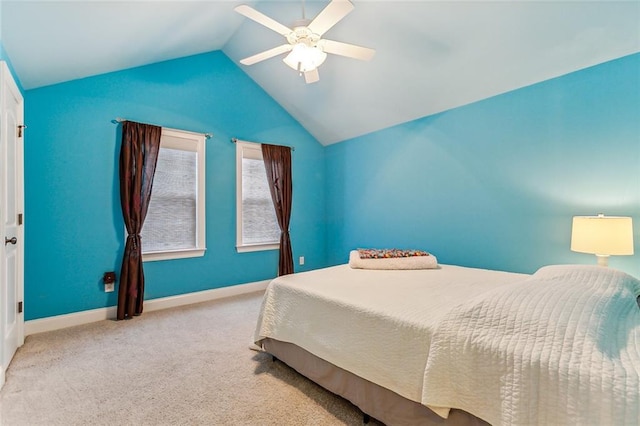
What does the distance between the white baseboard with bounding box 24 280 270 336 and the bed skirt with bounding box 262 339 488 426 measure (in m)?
1.96

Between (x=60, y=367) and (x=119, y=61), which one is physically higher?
(x=119, y=61)

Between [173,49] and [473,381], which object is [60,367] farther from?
[173,49]

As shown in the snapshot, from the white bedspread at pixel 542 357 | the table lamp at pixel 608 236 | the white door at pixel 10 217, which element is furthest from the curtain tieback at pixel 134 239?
the table lamp at pixel 608 236

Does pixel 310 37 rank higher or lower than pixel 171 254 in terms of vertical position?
higher

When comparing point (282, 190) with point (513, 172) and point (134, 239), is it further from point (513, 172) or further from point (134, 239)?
point (513, 172)

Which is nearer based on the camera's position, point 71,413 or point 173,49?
point 71,413

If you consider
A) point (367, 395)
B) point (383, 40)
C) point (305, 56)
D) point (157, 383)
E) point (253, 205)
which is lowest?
point (157, 383)

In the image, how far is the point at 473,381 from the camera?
107 centimetres

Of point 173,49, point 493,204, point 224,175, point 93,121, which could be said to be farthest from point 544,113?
point 93,121

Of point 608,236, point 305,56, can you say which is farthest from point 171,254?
point 608,236

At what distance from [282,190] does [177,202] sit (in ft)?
4.76

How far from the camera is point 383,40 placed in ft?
9.49

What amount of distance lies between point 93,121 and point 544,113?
14.5 ft

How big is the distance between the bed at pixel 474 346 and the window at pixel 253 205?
2198 mm
